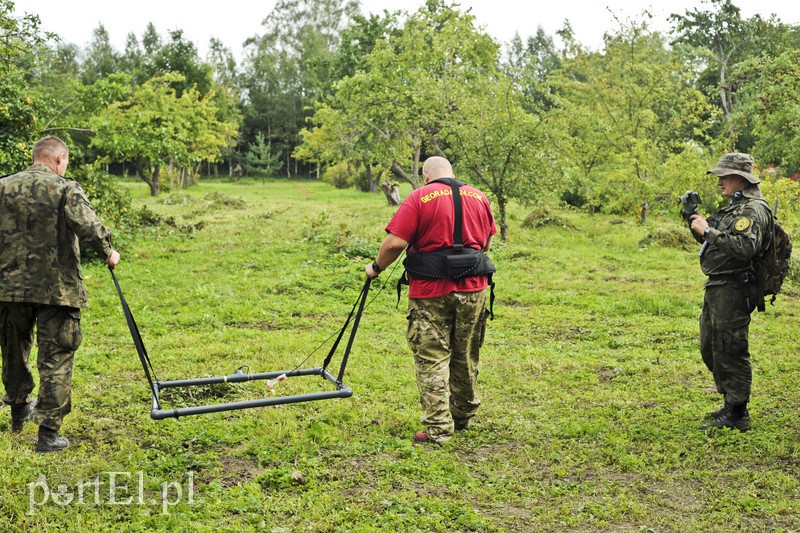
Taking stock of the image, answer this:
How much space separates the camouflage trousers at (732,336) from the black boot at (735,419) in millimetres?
68

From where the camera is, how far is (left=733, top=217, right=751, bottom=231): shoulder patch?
5820 mm

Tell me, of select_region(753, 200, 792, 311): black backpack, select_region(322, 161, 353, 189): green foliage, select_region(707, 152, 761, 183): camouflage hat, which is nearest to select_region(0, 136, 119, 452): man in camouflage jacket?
select_region(707, 152, 761, 183): camouflage hat

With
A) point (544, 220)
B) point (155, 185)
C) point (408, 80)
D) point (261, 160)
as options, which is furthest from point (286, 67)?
point (544, 220)

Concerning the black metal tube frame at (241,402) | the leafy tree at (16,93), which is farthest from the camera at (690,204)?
the leafy tree at (16,93)

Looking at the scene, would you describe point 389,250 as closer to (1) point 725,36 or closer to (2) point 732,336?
(2) point 732,336

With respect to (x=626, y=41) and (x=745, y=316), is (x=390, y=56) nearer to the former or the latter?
(x=626, y=41)

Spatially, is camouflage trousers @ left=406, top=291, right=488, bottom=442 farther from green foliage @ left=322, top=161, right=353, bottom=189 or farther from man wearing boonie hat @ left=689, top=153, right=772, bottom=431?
green foliage @ left=322, top=161, right=353, bottom=189

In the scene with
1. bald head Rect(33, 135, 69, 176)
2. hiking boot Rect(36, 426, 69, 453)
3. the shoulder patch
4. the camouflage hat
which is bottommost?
hiking boot Rect(36, 426, 69, 453)

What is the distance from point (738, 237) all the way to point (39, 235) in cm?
557

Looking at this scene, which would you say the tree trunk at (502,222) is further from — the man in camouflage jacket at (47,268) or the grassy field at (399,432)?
the man in camouflage jacket at (47,268)

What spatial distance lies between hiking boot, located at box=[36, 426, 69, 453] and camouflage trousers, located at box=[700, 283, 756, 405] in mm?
5485

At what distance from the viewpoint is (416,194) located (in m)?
5.68

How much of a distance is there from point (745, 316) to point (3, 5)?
1321 cm

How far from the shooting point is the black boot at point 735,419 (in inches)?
237
